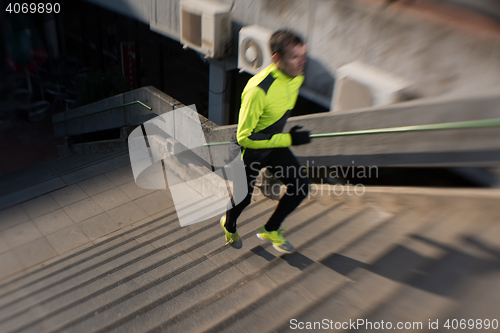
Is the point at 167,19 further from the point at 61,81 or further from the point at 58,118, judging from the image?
the point at 61,81

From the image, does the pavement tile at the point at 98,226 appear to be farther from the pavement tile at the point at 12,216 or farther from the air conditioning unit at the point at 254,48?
the air conditioning unit at the point at 254,48

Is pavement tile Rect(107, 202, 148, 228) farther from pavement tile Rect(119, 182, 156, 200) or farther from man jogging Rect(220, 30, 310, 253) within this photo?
man jogging Rect(220, 30, 310, 253)

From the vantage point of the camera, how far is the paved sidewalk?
17.0ft

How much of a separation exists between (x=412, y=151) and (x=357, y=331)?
2.03 m

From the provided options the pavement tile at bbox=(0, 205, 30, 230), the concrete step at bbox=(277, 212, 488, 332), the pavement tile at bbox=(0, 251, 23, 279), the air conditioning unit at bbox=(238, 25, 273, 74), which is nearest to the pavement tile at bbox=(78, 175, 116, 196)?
the pavement tile at bbox=(0, 205, 30, 230)

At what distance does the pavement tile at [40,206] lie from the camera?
6048 mm

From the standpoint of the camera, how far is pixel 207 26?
824 cm

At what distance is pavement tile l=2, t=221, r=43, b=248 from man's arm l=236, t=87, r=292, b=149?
13.2 ft

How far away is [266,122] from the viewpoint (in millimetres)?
3115

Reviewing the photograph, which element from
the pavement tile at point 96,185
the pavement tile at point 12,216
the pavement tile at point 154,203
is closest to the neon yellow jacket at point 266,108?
the pavement tile at point 154,203

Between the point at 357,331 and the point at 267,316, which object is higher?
the point at 357,331

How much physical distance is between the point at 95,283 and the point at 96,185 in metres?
3.11

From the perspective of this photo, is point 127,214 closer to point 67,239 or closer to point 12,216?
point 67,239

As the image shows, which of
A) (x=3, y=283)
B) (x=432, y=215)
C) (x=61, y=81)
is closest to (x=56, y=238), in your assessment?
(x=3, y=283)
